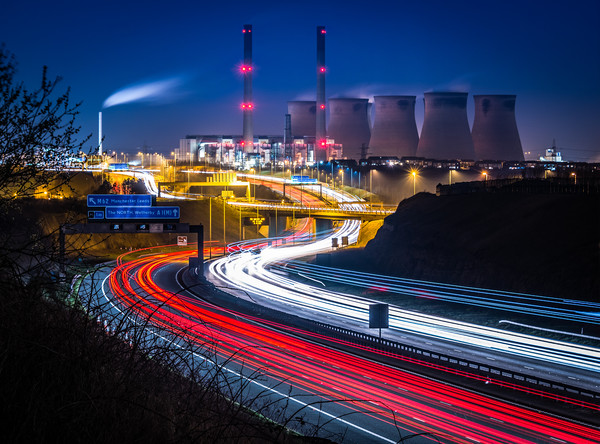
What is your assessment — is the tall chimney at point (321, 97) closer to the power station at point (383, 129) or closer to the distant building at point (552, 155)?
the power station at point (383, 129)

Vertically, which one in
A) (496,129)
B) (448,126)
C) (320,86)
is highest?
(320,86)

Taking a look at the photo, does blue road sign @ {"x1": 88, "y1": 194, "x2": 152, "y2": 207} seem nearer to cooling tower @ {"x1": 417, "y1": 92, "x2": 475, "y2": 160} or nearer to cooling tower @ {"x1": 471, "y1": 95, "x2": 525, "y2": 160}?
cooling tower @ {"x1": 417, "y1": 92, "x2": 475, "y2": 160}

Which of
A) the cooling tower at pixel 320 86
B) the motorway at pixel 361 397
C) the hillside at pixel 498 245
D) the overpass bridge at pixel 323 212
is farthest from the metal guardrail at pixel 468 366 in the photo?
the cooling tower at pixel 320 86

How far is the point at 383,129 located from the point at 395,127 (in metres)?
1.89

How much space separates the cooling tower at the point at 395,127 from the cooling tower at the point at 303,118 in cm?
2703

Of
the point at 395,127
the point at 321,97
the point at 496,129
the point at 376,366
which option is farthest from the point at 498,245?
the point at 321,97

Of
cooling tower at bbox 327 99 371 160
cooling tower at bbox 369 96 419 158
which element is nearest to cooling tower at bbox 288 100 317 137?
cooling tower at bbox 327 99 371 160

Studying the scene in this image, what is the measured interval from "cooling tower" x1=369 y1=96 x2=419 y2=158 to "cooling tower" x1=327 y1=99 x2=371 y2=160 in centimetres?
946

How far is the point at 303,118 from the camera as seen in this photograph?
5098 inches

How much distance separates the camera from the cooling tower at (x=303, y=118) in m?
130

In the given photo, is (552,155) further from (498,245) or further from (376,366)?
(376,366)

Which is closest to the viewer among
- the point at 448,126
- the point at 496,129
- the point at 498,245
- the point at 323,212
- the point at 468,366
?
the point at 468,366

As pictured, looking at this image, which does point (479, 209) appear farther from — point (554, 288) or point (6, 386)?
point (6, 386)

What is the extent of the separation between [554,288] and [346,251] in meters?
21.2
